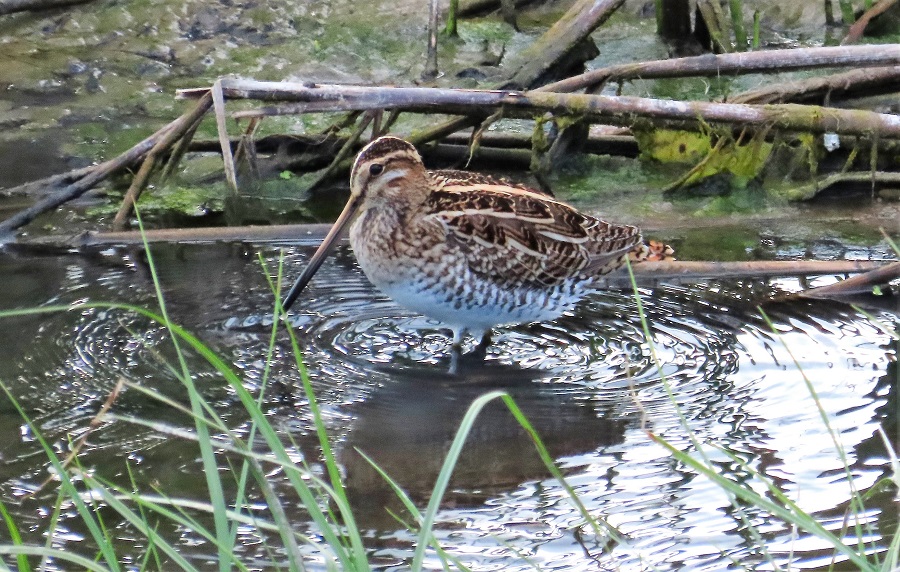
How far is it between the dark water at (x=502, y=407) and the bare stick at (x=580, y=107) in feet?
2.31

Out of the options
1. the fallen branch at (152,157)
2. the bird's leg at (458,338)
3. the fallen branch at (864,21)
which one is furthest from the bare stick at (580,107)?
the fallen branch at (864,21)

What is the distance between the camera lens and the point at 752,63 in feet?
16.2

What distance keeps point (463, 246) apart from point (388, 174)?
14.3 inches

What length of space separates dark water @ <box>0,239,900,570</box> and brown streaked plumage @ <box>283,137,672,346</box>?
199 millimetres

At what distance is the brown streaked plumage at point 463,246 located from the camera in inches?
155

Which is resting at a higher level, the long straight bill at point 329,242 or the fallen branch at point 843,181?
the long straight bill at point 329,242

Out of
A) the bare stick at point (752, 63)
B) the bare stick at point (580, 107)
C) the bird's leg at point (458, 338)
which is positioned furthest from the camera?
the bare stick at point (752, 63)

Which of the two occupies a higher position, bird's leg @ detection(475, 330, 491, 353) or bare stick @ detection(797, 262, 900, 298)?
bare stick @ detection(797, 262, 900, 298)

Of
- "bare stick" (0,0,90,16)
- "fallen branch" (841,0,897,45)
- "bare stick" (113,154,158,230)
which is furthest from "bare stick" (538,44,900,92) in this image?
"bare stick" (0,0,90,16)

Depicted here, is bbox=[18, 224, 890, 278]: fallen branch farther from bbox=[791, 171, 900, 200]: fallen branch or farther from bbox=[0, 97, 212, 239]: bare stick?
bbox=[791, 171, 900, 200]: fallen branch

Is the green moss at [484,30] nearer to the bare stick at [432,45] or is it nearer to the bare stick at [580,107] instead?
the bare stick at [432,45]

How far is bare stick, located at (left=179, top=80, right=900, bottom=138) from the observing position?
4.62 meters

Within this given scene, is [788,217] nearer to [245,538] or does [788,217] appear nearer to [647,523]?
[647,523]

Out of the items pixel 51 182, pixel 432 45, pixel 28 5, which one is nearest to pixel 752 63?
pixel 432 45
